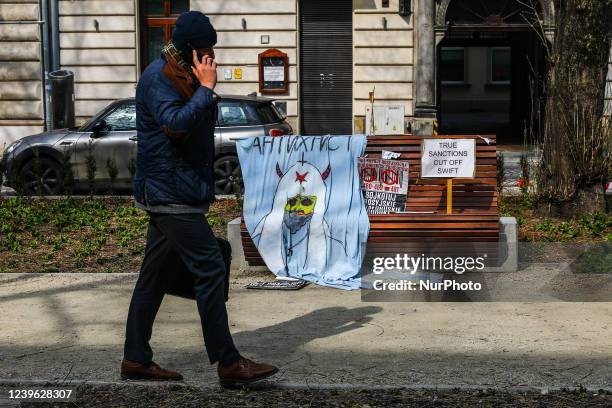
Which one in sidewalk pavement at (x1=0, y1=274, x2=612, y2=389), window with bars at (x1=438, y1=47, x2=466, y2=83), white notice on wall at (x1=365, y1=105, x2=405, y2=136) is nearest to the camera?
sidewalk pavement at (x1=0, y1=274, x2=612, y2=389)

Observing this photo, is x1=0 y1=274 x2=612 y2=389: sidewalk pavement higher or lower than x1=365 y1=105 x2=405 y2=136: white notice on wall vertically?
lower

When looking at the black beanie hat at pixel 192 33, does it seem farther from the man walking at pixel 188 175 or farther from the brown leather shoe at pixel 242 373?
the brown leather shoe at pixel 242 373

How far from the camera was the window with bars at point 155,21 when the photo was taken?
2472 centimetres

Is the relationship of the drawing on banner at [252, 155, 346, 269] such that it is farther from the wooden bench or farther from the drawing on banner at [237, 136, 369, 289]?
the wooden bench

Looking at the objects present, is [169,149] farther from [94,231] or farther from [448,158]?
[94,231]

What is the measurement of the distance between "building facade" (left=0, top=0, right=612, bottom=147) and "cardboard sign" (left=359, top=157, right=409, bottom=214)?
14131 millimetres

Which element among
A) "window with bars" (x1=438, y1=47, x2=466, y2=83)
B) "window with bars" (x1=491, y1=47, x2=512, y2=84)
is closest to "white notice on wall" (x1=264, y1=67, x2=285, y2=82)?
"window with bars" (x1=438, y1=47, x2=466, y2=83)

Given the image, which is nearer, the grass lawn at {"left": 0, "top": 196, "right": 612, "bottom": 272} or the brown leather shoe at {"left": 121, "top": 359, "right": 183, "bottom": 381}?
the brown leather shoe at {"left": 121, "top": 359, "right": 183, "bottom": 381}

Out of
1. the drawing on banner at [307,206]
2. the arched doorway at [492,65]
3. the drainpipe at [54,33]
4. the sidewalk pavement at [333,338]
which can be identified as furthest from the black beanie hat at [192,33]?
the drainpipe at [54,33]

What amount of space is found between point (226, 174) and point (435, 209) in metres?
6.38

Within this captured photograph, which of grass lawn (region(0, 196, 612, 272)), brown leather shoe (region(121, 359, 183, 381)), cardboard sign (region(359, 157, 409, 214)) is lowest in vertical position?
brown leather shoe (region(121, 359, 183, 381))

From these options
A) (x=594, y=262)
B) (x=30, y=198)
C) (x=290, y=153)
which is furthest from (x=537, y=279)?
(x=30, y=198)

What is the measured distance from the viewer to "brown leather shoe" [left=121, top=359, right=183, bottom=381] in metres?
5.96

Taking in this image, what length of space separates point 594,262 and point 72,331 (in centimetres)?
447
